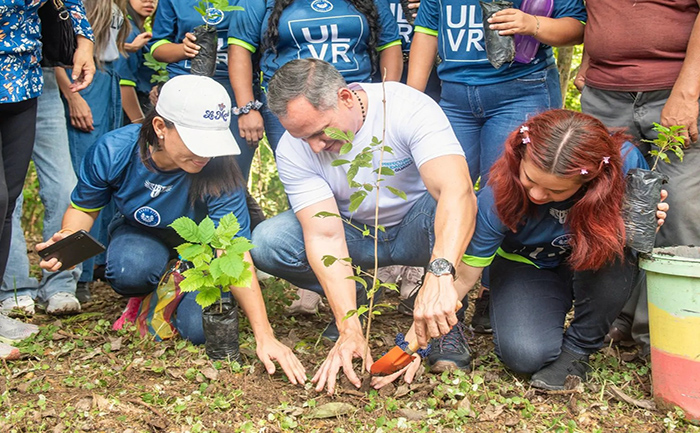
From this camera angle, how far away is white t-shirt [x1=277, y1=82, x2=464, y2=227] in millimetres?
2842

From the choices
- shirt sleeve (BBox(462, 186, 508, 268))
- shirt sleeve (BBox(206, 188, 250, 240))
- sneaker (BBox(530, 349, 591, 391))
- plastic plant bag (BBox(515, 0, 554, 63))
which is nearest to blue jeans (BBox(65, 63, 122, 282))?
shirt sleeve (BBox(206, 188, 250, 240))

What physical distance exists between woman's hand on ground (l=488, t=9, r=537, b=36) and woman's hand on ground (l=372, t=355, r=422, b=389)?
4.75 feet

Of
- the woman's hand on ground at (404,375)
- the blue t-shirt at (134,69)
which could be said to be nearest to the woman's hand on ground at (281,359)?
the woman's hand on ground at (404,375)

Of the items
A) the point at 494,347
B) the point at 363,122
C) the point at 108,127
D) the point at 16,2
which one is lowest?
the point at 494,347

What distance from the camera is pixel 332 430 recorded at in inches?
96.1

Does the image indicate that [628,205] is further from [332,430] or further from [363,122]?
[332,430]

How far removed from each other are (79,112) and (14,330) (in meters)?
1.26

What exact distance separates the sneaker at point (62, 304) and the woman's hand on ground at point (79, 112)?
95 cm

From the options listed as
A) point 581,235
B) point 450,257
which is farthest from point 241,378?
point 581,235

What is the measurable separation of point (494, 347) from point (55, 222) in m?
2.28

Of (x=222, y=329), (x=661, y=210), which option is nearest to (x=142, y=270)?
(x=222, y=329)

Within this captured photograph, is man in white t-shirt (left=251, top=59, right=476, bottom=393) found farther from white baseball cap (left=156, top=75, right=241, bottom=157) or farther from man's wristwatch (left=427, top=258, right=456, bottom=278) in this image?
white baseball cap (left=156, top=75, right=241, bottom=157)

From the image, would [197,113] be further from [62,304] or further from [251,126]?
[62,304]

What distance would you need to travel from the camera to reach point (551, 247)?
9.62 ft
